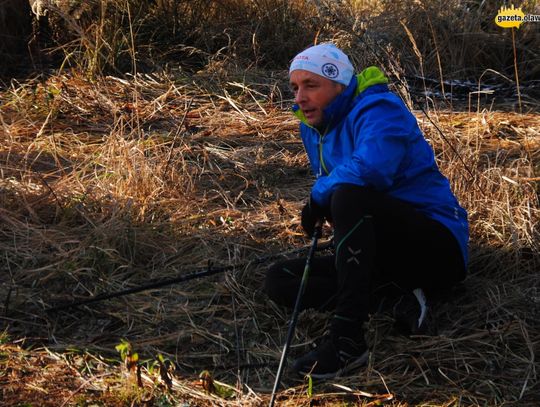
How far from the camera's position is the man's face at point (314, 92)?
3.41 metres

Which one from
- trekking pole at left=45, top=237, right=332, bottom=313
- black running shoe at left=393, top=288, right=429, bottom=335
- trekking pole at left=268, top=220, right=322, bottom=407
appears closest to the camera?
trekking pole at left=268, top=220, right=322, bottom=407

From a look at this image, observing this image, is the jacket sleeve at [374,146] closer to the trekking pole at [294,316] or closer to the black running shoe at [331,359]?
the trekking pole at [294,316]

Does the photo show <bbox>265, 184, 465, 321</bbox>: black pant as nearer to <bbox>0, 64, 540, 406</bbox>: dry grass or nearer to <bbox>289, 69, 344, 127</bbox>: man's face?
<bbox>0, 64, 540, 406</bbox>: dry grass

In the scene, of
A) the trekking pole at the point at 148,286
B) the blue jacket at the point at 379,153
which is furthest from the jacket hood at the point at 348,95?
the trekking pole at the point at 148,286

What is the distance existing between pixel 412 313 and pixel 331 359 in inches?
18.2

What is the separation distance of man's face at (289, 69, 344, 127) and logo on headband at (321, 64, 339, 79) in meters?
0.02

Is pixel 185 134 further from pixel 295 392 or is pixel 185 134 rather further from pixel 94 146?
pixel 295 392

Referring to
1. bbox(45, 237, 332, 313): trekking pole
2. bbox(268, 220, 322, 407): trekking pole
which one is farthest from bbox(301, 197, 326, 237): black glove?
bbox(45, 237, 332, 313): trekking pole

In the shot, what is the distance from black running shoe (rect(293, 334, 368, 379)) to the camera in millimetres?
3109

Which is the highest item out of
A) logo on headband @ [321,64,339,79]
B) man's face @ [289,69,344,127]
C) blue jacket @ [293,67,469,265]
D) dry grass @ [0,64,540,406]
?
logo on headband @ [321,64,339,79]

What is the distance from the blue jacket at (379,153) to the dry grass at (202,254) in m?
0.49

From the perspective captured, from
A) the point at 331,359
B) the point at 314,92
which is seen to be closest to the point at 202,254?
the point at 314,92

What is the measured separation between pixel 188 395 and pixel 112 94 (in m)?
3.57

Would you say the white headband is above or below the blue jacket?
above
